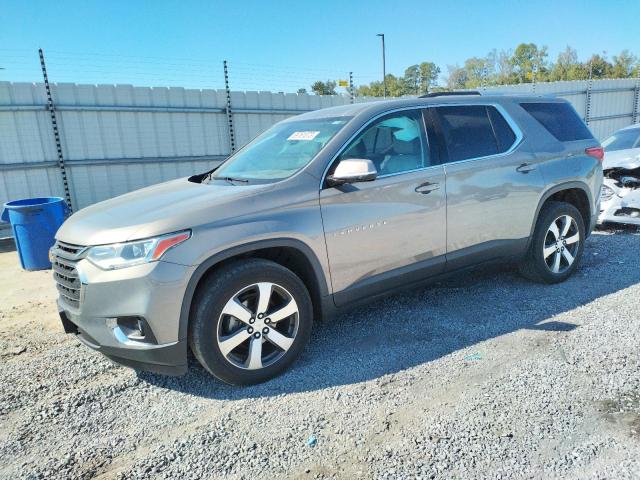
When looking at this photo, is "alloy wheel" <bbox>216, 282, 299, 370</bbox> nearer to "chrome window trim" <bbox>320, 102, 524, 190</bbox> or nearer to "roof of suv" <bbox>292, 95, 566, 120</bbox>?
"chrome window trim" <bbox>320, 102, 524, 190</bbox>

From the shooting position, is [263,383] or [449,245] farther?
[449,245]

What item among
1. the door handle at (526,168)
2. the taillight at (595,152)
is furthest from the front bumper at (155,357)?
the taillight at (595,152)

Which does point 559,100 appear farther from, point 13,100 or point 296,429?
point 13,100

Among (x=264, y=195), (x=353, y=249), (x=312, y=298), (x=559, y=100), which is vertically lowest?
(x=312, y=298)

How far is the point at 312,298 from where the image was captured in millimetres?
3406

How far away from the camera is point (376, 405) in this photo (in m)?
2.86

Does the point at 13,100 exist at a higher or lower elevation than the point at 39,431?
higher

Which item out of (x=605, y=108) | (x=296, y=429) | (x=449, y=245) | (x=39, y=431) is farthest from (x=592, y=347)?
(x=605, y=108)

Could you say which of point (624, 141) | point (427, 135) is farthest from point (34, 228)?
point (624, 141)

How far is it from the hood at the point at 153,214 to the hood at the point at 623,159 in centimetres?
611

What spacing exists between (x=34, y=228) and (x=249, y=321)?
468 centimetres

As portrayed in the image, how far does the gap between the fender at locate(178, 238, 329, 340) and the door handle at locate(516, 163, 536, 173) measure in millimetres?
2208

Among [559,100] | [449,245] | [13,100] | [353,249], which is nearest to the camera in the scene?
[353,249]

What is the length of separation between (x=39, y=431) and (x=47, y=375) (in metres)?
0.73
